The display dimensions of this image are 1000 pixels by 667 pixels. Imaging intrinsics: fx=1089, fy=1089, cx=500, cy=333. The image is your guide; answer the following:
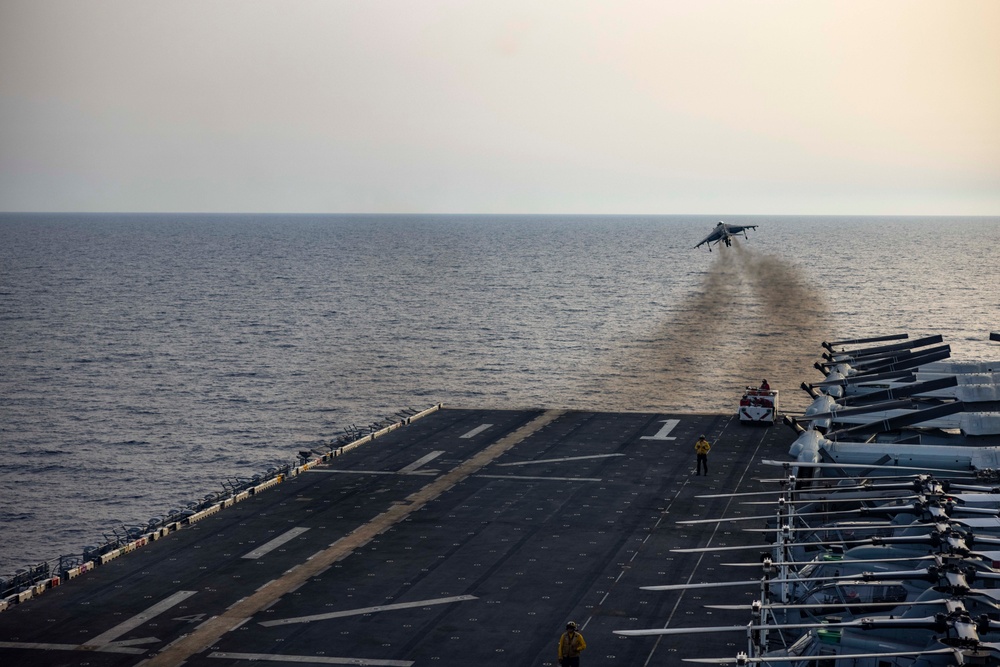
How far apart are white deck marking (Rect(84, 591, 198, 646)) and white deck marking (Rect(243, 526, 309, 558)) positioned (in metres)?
4.90

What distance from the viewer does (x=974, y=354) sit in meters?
119

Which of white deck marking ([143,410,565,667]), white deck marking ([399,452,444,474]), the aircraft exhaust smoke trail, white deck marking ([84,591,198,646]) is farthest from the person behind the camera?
the aircraft exhaust smoke trail

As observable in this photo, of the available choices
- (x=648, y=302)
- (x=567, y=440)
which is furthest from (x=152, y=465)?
(x=648, y=302)

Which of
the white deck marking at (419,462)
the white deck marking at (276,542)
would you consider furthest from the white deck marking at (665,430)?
the white deck marking at (276,542)

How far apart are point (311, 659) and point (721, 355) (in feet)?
312

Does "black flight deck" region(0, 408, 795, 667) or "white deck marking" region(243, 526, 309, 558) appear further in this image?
"white deck marking" region(243, 526, 309, 558)

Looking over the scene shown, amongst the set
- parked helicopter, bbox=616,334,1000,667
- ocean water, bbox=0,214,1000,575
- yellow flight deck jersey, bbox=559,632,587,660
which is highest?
parked helicopter, bbox=616,334,1000,667

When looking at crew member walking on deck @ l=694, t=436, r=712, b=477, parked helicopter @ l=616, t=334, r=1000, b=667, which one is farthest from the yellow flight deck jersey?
crew member walking on deck @ l=694, t=436, r=712, b=477

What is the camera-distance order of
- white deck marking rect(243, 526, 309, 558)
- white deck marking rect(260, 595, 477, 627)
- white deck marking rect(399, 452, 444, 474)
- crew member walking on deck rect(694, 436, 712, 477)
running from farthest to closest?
white deck marking rect(399, 452, 444, 474), crew member walking on deck rect(694, 436, 712, 477), white deck marking rect(243, 526, 309, 558), white deck marking rect(260, 595, 477, 627)

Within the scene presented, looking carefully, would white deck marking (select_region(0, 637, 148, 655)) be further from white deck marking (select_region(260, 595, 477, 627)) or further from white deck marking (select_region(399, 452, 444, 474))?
white deck marking (select_region(399, 452, 444, 474))

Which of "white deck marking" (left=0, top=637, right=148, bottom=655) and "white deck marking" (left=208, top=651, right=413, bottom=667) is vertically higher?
"white deck marking" (left=208, top=651, right=413, bottom=667)

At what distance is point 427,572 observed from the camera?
4362 cm

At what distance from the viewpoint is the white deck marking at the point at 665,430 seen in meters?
69.6

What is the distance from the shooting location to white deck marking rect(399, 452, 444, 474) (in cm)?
6128
